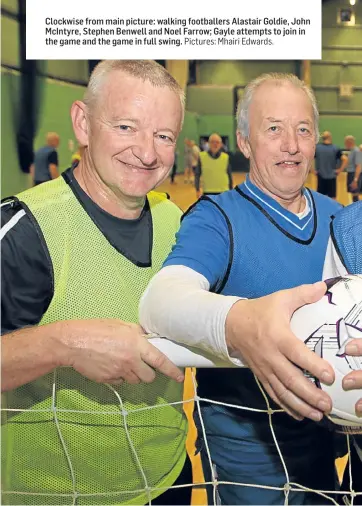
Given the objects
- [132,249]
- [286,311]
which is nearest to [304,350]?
[286,311]

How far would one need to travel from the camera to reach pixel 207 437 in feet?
2.58

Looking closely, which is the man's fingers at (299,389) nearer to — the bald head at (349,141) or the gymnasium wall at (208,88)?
the gymnasium wall at (208,88)

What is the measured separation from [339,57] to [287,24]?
0.19 meters

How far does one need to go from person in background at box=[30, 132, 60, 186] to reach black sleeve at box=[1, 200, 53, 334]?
0.43 m

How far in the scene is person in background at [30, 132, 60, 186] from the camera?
1.12 metres

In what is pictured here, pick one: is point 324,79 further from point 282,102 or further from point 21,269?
point 21,269

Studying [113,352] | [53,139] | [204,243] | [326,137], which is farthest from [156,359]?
[53,139]

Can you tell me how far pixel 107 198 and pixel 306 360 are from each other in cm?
43

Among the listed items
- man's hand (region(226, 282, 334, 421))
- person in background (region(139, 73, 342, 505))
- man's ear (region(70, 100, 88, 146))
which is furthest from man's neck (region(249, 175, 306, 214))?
man's hand (region(226, 282, 334, 421))

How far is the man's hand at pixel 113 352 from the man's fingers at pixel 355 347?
200 millimetres

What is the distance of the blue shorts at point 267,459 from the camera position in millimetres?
747

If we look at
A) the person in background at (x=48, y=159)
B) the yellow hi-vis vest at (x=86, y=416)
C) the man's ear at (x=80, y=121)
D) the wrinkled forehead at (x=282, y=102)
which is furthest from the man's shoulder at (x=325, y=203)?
the person in background at (x=48, y=159)

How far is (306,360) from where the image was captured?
0.40 meters
